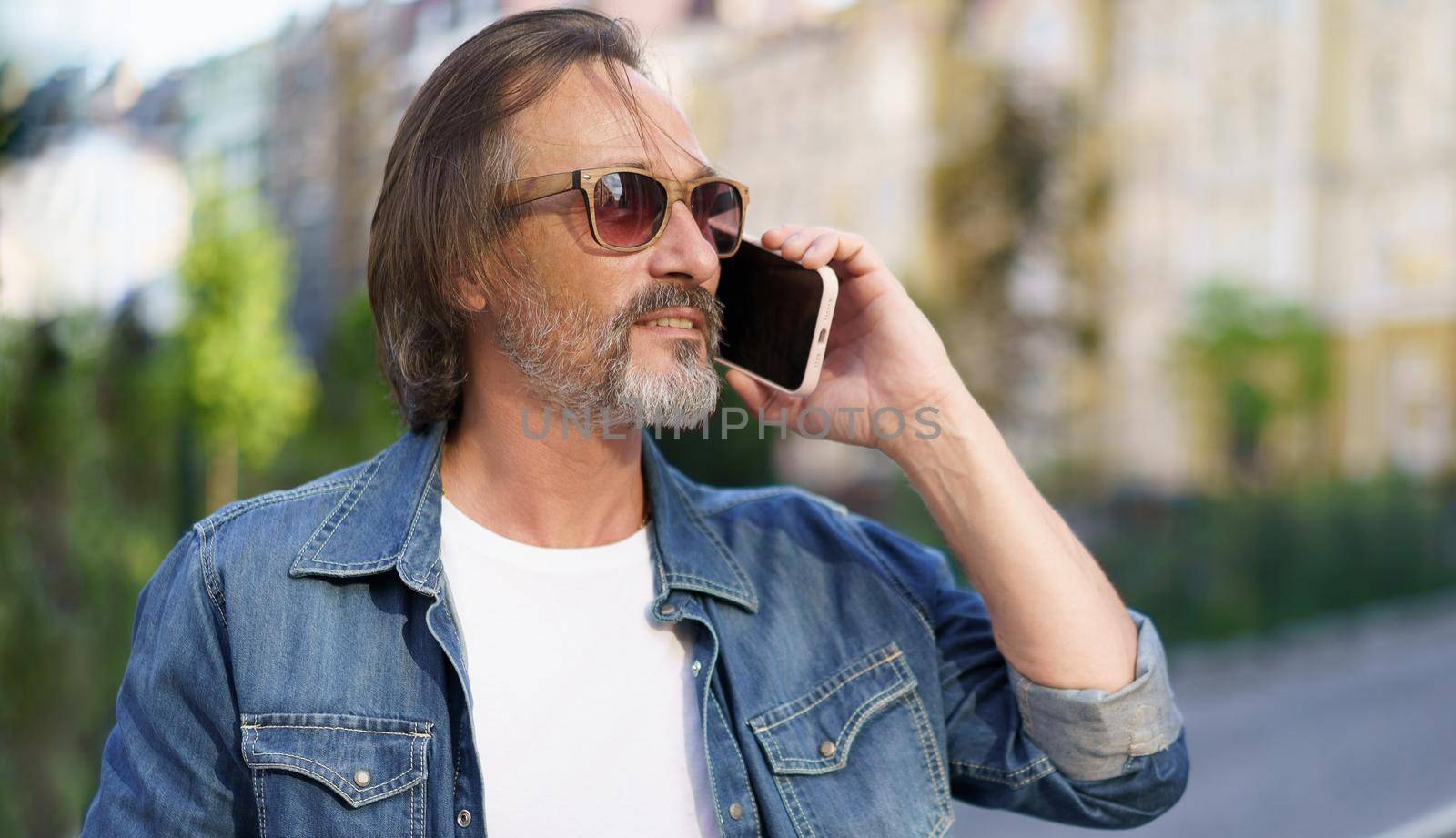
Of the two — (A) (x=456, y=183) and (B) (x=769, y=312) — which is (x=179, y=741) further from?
(B) (x=769, y=312)

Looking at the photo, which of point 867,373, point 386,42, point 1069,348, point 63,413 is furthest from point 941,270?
point 867,373

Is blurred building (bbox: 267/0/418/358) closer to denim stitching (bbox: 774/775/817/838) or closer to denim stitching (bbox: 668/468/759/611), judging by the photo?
denim stitching (bbox: 668/468/759/611)

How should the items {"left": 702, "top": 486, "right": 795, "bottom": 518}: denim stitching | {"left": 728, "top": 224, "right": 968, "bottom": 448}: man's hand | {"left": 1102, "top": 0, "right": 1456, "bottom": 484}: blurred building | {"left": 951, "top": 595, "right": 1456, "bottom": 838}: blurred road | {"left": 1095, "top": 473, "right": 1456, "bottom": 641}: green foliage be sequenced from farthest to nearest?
{"left": 1102, "top": 0, "right": 1456, "bottom": 484}: blurred building
{"left": 1095, "top": 473, "right": 1456, "bottom": 641}: green foliage
{"left": 951, "top": 595, "right": 1456, "bottom": 838}: blurred road
{"left": 702, "top": 486, "right": 795, "bottom": 518}: denim stitching
{"left": 728, "top": 224, "right": 968, "bottom": 448}: man's hand

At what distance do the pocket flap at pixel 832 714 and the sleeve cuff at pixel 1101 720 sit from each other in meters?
0.18

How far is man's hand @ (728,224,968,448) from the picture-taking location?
1.83 meters

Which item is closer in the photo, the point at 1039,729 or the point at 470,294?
the point at 1039,729

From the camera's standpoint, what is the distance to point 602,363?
69.2 inches

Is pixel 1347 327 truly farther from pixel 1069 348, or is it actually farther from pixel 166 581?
pixel 166 581

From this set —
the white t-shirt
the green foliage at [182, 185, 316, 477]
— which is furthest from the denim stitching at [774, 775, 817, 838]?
the green foliage at [182, 185, 316, 477]

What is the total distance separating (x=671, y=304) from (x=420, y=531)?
503 mm

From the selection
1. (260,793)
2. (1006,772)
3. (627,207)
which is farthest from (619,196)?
(1006,772)

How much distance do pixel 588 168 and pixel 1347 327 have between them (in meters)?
33.3

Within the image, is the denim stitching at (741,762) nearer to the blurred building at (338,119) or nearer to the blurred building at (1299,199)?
the blurred building at (338,119)

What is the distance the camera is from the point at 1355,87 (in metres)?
30.2
